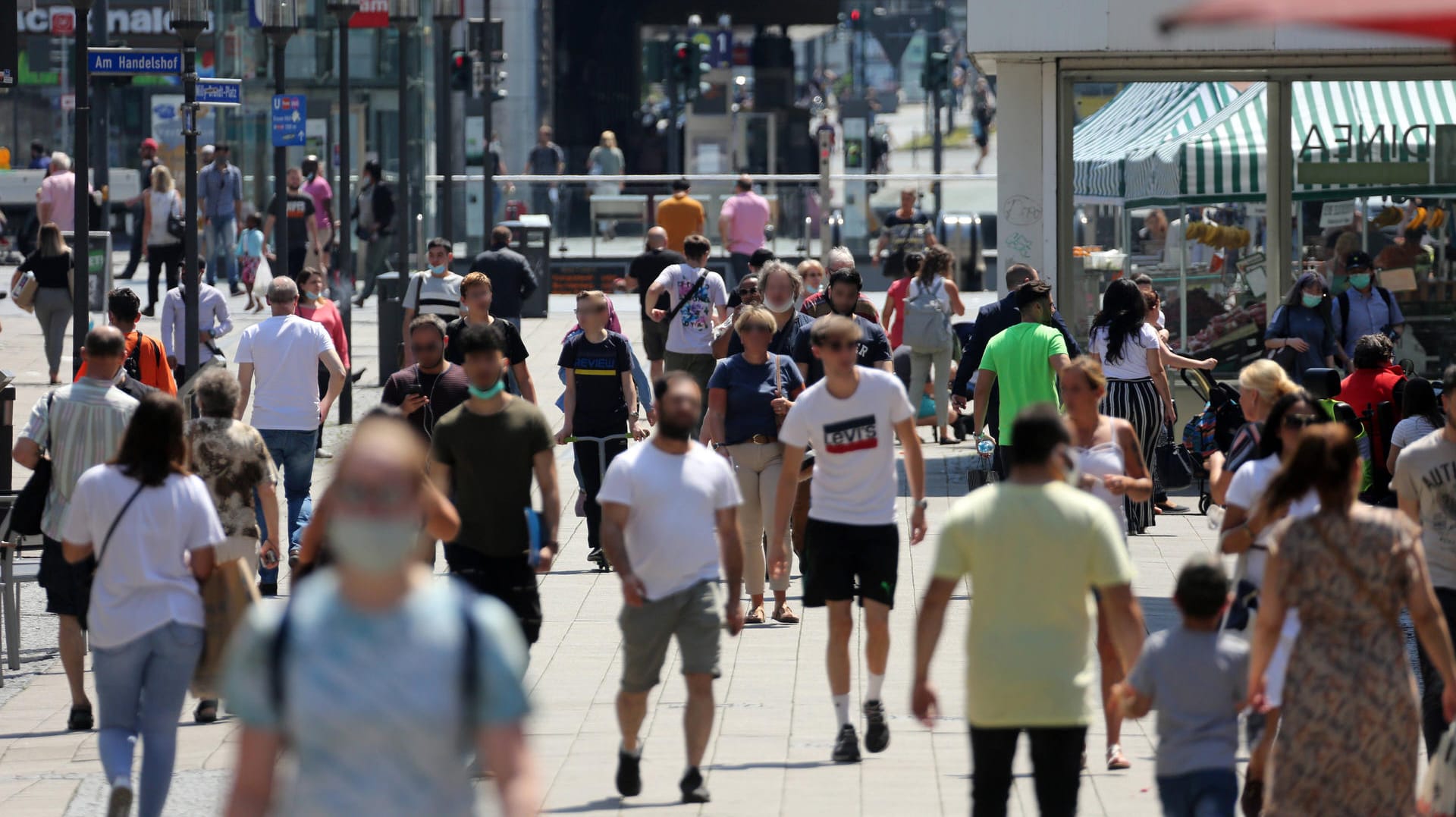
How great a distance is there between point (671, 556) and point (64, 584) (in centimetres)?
272

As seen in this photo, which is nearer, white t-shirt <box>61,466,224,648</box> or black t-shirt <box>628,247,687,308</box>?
white t-shirt <box>61,466,224,648</box>

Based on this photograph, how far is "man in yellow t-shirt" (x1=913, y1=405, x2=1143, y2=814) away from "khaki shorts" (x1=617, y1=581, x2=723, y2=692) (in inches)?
63.7

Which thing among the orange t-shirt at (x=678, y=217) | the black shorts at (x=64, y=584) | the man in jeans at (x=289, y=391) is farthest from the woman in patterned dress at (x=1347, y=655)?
the orange t-shirt at (x=678, y=217)

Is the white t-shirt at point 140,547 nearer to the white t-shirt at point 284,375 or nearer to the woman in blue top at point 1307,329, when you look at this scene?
the white t-shirt at point 284,375

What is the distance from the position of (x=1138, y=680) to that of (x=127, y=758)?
10.2 ft

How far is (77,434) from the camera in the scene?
8.76 m

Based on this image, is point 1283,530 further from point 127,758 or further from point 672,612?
point 127,758

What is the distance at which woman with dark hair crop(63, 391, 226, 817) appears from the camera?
6637 mm

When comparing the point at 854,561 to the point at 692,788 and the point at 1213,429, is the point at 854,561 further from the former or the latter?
the point at 1213,429

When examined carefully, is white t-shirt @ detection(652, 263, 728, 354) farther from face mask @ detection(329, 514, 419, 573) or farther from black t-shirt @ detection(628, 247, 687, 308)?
face mask @ detection(329, 514, 419, 573)

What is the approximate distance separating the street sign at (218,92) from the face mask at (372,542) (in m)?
11.9

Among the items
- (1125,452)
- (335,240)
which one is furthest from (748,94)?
(1125,452)

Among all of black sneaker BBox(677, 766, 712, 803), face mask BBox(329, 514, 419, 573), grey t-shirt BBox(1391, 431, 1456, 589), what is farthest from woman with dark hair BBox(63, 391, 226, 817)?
grey t-shirt BBox(1391, 431, 1456, 589)

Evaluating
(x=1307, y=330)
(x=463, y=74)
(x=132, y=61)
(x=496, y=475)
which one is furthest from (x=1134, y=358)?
(x=463, y=74)
